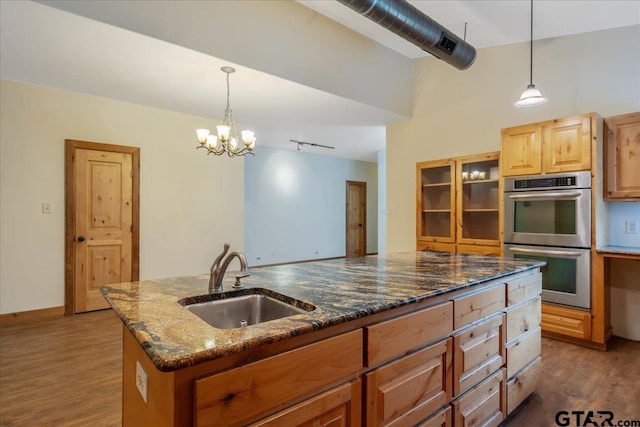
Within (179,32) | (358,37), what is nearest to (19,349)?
(179,32)

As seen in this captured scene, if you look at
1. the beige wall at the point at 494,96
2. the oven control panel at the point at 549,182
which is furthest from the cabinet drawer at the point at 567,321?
the beige wall at the point at 494,96

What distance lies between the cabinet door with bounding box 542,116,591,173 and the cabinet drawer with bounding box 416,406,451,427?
8.75ft

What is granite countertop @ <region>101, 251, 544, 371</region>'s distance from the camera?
91cm

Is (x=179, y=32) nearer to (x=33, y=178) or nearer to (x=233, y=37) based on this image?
(x=233, y=37)

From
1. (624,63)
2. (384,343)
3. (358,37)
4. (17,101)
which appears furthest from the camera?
(358,37)

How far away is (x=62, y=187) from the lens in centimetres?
392

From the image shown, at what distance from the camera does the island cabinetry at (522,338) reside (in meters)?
1.98

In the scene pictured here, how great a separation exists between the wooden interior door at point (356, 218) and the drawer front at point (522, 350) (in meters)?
6.33

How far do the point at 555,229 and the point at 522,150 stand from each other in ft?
2.75

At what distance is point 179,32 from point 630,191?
413cm

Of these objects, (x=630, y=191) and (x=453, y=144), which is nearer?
(x=630, y=191)

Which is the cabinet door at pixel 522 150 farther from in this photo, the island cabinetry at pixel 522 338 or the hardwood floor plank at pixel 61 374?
the hardwood floor plank at pixel 61 374

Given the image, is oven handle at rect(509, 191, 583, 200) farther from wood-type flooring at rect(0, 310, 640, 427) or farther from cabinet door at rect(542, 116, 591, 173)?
wood-type flooring at rect(0, 310, 640, 427)

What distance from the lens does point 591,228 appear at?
9.98 ft
